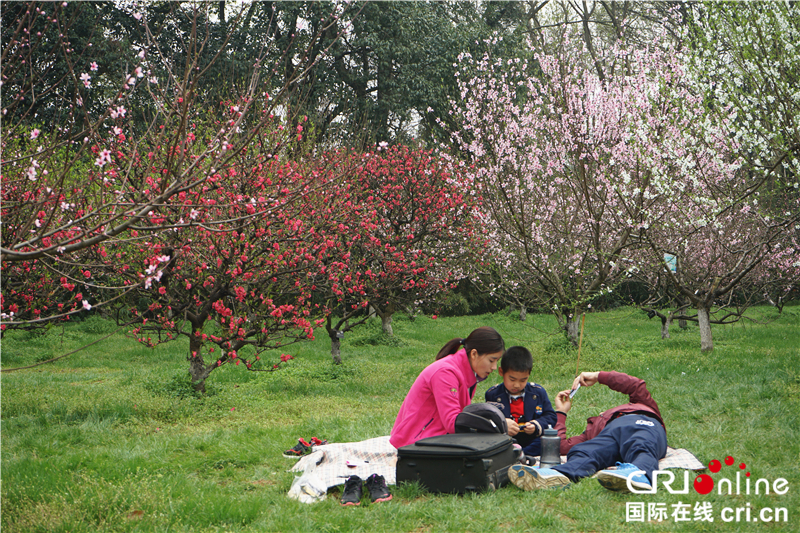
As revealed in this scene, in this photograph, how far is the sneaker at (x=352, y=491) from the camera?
443 centimetres

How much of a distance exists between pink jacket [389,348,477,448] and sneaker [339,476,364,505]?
63 cm

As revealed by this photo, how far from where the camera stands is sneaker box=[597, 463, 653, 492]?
428 cm

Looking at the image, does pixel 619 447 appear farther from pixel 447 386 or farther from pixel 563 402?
pixel 447 386

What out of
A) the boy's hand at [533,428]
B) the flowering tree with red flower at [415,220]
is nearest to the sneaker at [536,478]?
the boy's hand at [533,428]

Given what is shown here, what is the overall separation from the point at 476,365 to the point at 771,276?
16.9 meters

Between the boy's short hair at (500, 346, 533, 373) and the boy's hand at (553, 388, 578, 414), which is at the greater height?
the boy's short hair at (500, 346, 533, 373)

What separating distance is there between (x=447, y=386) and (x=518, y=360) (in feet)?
2.39

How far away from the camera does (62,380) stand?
35.6 feet

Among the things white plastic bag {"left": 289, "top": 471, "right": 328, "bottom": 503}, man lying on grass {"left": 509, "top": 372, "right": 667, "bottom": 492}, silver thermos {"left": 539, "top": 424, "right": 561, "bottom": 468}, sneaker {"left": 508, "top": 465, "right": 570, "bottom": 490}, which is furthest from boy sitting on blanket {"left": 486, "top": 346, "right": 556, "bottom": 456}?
white plastic bag {"left": 289, "top": 471, "right": 328, "bottom": 503}

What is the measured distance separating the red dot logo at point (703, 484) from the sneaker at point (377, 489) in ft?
7.20

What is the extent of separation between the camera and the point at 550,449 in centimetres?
491

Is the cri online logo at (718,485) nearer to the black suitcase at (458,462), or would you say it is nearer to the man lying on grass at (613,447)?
the man lying on grass at (613,447)

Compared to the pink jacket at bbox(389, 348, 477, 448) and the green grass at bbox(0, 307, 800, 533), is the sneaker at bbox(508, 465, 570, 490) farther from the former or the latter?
the pink jacket at bbox(389, 348, 477, 448)

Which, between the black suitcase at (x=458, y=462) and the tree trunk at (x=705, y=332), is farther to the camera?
the tree trunk at (x=705, y=332)
